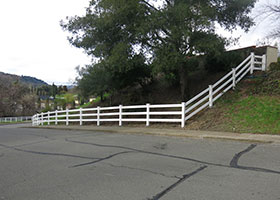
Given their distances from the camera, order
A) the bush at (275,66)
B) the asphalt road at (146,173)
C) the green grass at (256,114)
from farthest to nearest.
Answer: the bush at (275,66) → the green grass at (256,114) → the asphalt road at (146,173)

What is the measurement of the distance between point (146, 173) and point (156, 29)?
32.9 ft

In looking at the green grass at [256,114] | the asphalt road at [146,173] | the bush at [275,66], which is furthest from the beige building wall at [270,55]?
the asphalt road at [146,173]

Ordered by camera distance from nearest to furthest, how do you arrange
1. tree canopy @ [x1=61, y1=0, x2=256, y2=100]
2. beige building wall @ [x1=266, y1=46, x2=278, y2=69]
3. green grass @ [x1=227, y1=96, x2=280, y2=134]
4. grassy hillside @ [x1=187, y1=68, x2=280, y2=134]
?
green grass @ [x1=227, y1=96, x2=280, y2=134], grassy hillside @ [x1=187, y1=68, x2=280, y2=134], tree canopy @ [x1=61, y1=0, x2=256, y2=100], beige building wall @ [x1=266, y1=46, x2=278, y2=69]

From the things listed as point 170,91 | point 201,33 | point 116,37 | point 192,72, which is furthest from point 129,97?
point 201,33

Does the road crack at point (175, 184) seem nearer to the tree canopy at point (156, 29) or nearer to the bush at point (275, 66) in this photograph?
the tree canopy at point (156, 29)

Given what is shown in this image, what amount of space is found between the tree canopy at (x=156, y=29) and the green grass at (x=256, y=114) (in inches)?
129

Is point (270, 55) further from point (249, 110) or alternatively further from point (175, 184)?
point (175, 184)

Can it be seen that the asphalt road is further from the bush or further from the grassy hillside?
the bush

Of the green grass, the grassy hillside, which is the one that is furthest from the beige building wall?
the green grass

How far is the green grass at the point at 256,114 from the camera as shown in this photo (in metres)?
9.44

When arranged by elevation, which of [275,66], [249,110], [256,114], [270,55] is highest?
[270,55]

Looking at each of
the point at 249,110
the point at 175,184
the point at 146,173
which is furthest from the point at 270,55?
the point at 175,184

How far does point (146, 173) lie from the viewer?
498 cm

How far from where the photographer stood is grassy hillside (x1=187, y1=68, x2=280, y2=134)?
32.1ft
